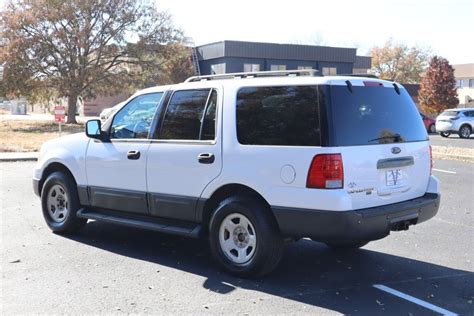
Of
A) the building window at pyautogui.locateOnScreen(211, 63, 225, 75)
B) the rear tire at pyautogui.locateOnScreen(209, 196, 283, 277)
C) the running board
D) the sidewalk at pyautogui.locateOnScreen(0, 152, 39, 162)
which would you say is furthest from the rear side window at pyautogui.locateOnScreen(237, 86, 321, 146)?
the building window at pyautogui.locateOnScreen(211, 63, 225, 75)

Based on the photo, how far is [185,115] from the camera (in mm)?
5793

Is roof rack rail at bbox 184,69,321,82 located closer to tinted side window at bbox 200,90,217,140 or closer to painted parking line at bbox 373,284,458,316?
tinted side window at bbox 200,90,217,140

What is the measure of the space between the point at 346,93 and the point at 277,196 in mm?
1166

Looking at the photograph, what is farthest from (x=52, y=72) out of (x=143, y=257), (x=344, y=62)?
(x=143, y=257)

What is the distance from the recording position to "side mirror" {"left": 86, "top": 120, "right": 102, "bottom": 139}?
6430mm

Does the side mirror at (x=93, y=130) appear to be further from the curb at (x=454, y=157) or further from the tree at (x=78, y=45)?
the tree at (x=78, y=45)

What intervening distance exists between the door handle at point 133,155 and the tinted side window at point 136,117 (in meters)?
0.21

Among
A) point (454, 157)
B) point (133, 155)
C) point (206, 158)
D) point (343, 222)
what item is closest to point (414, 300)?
point (343, 222)

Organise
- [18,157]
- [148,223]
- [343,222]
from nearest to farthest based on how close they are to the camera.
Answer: [343,222]
[148,223]
[18,157]

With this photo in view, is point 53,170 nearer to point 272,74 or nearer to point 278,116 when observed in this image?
point 272,74

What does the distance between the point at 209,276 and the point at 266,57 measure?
4910cm

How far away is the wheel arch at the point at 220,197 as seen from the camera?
203 inches

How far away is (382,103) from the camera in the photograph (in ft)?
17.2

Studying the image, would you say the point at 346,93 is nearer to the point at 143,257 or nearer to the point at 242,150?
the point at 242,150
